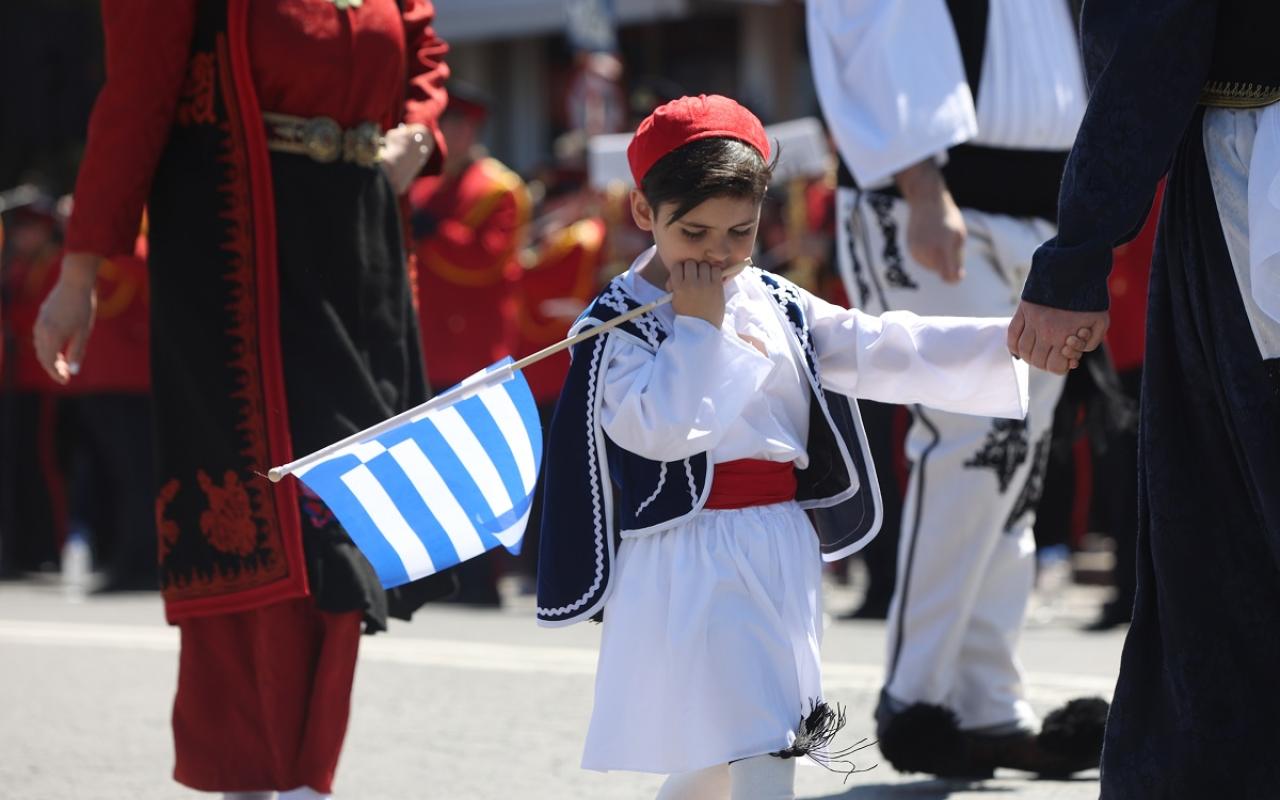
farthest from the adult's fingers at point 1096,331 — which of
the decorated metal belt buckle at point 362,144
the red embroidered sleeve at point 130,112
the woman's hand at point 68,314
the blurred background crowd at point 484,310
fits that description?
the blurred background crowd at point 484,310

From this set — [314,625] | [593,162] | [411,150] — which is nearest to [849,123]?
[411,150]

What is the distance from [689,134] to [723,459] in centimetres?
55

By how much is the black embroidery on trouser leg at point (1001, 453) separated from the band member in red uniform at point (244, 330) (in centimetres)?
137

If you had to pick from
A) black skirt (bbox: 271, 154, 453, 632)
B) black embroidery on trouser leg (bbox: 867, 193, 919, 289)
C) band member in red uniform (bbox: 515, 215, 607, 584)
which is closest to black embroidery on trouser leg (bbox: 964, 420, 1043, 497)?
black embroidery on trouser leg (bbox: 867, 193, 919, 289)

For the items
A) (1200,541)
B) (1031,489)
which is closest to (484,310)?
(1031,489)

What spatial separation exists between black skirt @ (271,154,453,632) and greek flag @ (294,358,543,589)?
50 cm

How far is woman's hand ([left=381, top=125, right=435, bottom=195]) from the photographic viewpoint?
Result: 427 centimetres

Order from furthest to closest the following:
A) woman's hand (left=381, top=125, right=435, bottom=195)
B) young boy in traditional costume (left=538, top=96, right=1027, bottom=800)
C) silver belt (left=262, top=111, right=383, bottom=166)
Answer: woman's hand (left=381, top=125, right=435, bottom=195) → silver belt (left=262, top=111, right=383, bottom=166) → young boy in traditional costume (left=538, top=96, right=1027, bottom=800)

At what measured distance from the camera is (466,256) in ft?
32.8

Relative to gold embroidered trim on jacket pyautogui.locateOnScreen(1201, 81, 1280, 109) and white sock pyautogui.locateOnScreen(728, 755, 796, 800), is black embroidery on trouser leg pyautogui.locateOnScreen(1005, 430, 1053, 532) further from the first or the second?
gold embroidered trim on jacket pyautogui.locateOnScreen(1201, 81, 1280, 109)

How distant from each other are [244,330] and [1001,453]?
5.53 ft

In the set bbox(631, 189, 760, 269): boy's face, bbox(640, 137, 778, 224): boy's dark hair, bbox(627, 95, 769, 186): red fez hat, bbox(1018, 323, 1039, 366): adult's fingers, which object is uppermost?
bbox(627, 95, 769, 186): red fez hat

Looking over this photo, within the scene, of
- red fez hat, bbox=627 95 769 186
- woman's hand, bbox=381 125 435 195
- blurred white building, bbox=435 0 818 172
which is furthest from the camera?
blurred white building, bbox=435 0 818 172

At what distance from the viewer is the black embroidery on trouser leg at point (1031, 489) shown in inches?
183
